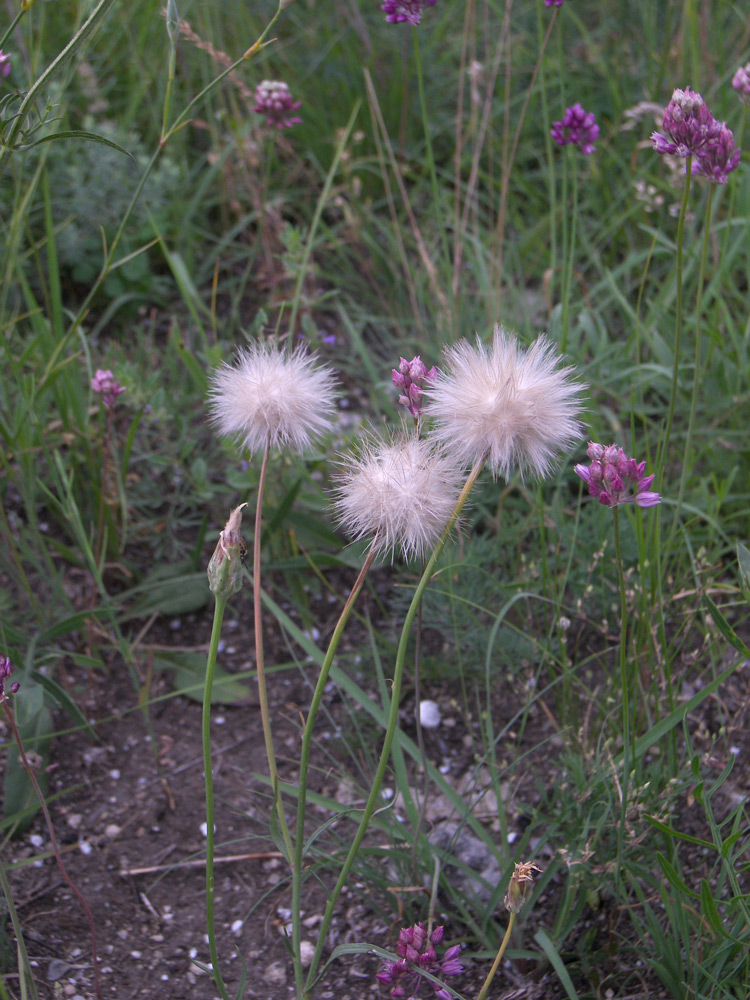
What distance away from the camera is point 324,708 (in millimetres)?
1936

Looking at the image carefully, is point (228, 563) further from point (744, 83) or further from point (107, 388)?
point (744, 83)

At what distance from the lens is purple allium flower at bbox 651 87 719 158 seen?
51.6 inches

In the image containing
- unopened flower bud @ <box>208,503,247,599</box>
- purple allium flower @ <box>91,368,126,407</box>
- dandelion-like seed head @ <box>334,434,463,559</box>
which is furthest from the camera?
purple allium flower @ <box>91,368,126,407</box>

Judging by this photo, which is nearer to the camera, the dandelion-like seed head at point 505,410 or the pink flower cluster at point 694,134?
the dandelion-like seed head at point 505,410

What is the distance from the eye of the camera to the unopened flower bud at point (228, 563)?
1.03 meters

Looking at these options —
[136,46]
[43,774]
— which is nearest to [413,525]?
[43,774]

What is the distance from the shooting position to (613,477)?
Answer: 1114 mm

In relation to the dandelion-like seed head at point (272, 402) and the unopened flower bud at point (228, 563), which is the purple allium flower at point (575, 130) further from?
the unopened flower bud at point (228, 563)

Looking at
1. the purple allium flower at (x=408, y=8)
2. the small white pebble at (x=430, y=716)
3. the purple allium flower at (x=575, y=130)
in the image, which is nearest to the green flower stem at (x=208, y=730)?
the small white pebble at (x=430, y=716)

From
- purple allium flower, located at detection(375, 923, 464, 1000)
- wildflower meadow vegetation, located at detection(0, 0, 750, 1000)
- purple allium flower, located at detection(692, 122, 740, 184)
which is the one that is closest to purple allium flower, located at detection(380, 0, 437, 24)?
wildflower meadow vegetation, located at detection(0, 0, 750, 1000)

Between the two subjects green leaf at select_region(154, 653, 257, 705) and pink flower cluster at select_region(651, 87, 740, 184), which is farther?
green leaf at select_region(154, 653, 257, 705)

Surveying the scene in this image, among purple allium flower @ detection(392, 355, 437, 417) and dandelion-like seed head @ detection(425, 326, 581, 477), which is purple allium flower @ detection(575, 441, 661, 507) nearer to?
dandelion-like seed head @ detection(425, 326, 581, 477)

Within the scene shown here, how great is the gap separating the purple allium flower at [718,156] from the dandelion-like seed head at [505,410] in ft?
1.59

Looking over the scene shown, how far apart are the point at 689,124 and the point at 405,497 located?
2.42ft
